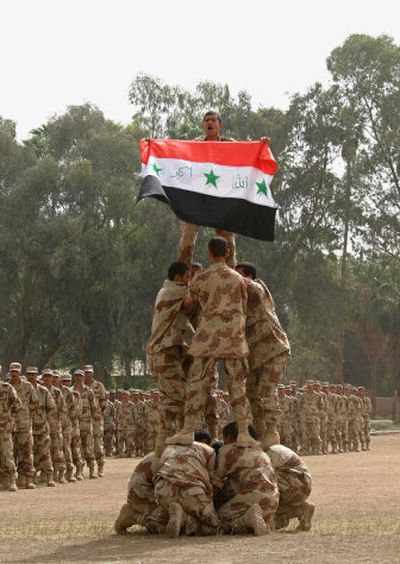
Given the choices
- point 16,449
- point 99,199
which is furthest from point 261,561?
point 99,199

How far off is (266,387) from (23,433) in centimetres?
900

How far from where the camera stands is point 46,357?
52250mm

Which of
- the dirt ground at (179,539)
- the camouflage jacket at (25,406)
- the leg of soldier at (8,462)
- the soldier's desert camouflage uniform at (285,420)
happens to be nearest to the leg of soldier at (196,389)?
the dirt ground at (179,539)

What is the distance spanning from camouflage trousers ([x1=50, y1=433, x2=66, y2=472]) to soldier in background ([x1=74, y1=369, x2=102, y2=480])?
1.15 metres

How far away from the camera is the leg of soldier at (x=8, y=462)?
19.3 meters

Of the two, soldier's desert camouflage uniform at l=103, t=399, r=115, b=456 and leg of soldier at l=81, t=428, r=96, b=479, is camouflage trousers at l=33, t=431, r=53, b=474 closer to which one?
leg of soldier at l=81, t=428, r=96, b=479

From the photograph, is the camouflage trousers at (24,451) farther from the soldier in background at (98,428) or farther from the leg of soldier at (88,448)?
the soldier in background at (98,428)

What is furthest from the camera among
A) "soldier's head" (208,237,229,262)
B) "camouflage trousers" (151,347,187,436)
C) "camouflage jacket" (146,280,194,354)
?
"camouflage trousers" (151,347,187,436)

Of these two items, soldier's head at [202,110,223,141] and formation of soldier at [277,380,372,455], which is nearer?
soldier's head at [202,110,223,141]

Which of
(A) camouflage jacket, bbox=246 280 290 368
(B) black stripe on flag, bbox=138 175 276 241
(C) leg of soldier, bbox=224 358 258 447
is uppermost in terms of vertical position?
(B) black stripe on flag, bbox=138 175 276 241

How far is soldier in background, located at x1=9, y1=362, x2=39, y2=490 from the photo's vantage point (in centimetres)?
1992

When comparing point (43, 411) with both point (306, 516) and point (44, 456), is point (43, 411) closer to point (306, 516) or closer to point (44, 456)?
point (44, 456)

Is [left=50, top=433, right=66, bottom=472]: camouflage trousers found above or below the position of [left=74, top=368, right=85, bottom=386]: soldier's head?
below

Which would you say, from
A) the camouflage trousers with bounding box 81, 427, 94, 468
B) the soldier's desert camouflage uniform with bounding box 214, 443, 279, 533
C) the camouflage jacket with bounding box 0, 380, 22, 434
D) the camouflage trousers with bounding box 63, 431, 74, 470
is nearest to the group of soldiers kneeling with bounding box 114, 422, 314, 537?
the soldier's desert camouflage uniform with bounding box 214, 443, 279, 533
